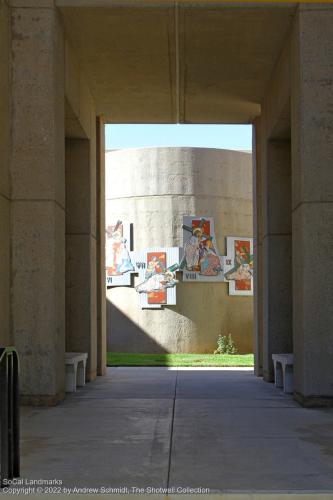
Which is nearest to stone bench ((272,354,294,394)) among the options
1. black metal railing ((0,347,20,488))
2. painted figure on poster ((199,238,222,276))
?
black metal railing ((0,347,20,488))

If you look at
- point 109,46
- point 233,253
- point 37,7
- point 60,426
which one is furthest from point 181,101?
point 233,253

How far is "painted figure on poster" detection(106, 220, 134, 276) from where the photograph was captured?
25172 millimetres

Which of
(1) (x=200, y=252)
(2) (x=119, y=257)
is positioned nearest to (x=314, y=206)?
(1) (x=200, y=252)

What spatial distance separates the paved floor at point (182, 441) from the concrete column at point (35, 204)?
29.7 inches

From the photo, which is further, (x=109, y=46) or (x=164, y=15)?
(x=109, y=46)

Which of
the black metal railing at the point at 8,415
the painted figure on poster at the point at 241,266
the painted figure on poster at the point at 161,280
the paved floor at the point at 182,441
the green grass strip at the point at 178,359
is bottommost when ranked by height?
the green grass strip at the point at 178,359

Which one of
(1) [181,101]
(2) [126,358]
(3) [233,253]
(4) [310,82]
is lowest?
(2) [126,358]

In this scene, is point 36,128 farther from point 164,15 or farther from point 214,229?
point 214,229

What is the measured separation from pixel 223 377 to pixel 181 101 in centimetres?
577

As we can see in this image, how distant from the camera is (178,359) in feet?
72.8

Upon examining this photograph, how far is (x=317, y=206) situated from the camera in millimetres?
10195

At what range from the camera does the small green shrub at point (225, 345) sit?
2441 cm

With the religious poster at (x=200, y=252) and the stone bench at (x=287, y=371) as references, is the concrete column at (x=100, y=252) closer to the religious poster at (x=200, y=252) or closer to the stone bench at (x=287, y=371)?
the stone bench at (x=287, y=371)

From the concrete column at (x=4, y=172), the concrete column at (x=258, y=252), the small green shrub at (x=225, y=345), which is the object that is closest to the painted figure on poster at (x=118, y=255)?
the small green shrub at (x=225, y=345)
